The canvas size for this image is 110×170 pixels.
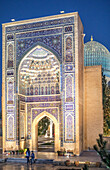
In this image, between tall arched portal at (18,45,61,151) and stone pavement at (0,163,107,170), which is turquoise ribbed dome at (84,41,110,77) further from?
stone pavement at (0,163,107,170)

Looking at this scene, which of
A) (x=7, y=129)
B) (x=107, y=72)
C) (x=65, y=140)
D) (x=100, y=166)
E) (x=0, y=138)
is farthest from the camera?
(x=107, y=72)

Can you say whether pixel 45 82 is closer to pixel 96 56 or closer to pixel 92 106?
pixel 92 106

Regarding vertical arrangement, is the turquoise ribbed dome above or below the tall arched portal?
above

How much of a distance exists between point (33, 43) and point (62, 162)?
556 centimetres

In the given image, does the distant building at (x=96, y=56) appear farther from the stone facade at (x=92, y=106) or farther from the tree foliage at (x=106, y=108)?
the stone facade at (x=92, y=106)

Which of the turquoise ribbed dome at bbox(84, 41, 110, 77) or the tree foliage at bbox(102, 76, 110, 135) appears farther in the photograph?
the turquoise ribbed dome at bbox(84, 41, 110, 77)

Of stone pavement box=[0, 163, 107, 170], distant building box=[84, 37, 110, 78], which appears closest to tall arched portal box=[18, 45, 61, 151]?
stone pavement box=[0, 163, 107, 170]

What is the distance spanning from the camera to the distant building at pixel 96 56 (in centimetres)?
2142

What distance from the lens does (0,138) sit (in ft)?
42.4

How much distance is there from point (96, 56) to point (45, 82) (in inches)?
373

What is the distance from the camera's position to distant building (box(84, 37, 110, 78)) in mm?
21422

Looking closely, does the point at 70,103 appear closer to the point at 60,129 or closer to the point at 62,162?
the point at 60,129

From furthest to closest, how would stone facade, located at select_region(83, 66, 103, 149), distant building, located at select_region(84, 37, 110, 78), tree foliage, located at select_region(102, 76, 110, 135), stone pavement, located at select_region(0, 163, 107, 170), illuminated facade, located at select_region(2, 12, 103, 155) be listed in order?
distant building, located at select_region(84, 37, 110, 78), tree foliage, located at select_region(102, 76, 110, 135), stone facade, located at select_region(83, 66, 103, 149), illuminated facade, located at select_region(2, 12, 103, 155), stone pavement, located at select_region(0, 163, 107, 170)

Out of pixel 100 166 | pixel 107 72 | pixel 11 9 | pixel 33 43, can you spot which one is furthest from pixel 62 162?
pixel 11 9
